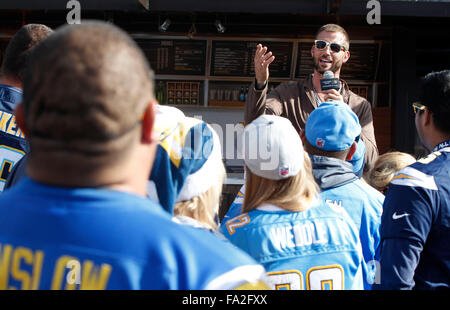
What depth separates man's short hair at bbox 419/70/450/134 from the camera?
1949mm

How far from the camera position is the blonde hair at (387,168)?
→ 9.59 feet

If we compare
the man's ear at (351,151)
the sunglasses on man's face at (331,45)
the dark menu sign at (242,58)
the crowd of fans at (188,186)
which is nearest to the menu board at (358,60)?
the dark menu sign at (242,58)

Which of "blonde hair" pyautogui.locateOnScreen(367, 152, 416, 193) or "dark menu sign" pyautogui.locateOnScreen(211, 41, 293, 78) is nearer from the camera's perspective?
"blonde hair" pyautogui.locateOnScreen(367, 152, 416, 193)

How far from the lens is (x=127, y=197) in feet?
2.66

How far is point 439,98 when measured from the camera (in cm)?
196

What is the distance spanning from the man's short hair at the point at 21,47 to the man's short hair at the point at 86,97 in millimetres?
1470

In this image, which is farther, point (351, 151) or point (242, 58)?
point (242, 58)

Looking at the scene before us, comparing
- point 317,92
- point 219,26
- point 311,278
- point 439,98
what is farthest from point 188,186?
point 219,26

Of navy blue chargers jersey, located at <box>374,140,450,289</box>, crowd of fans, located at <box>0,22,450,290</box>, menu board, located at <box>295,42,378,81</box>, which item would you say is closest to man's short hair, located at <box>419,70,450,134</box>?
crowd of fans, located at <box>0,22,450,290</box>

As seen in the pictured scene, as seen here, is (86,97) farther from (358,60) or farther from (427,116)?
(358,60)

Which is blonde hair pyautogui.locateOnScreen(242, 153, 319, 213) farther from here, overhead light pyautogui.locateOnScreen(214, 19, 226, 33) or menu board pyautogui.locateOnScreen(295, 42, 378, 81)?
menu board pyautogui.locateOnScreen(295, 42, 378, 81)

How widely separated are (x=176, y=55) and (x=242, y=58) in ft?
2.51

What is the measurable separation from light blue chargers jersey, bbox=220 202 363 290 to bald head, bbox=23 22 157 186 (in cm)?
98
